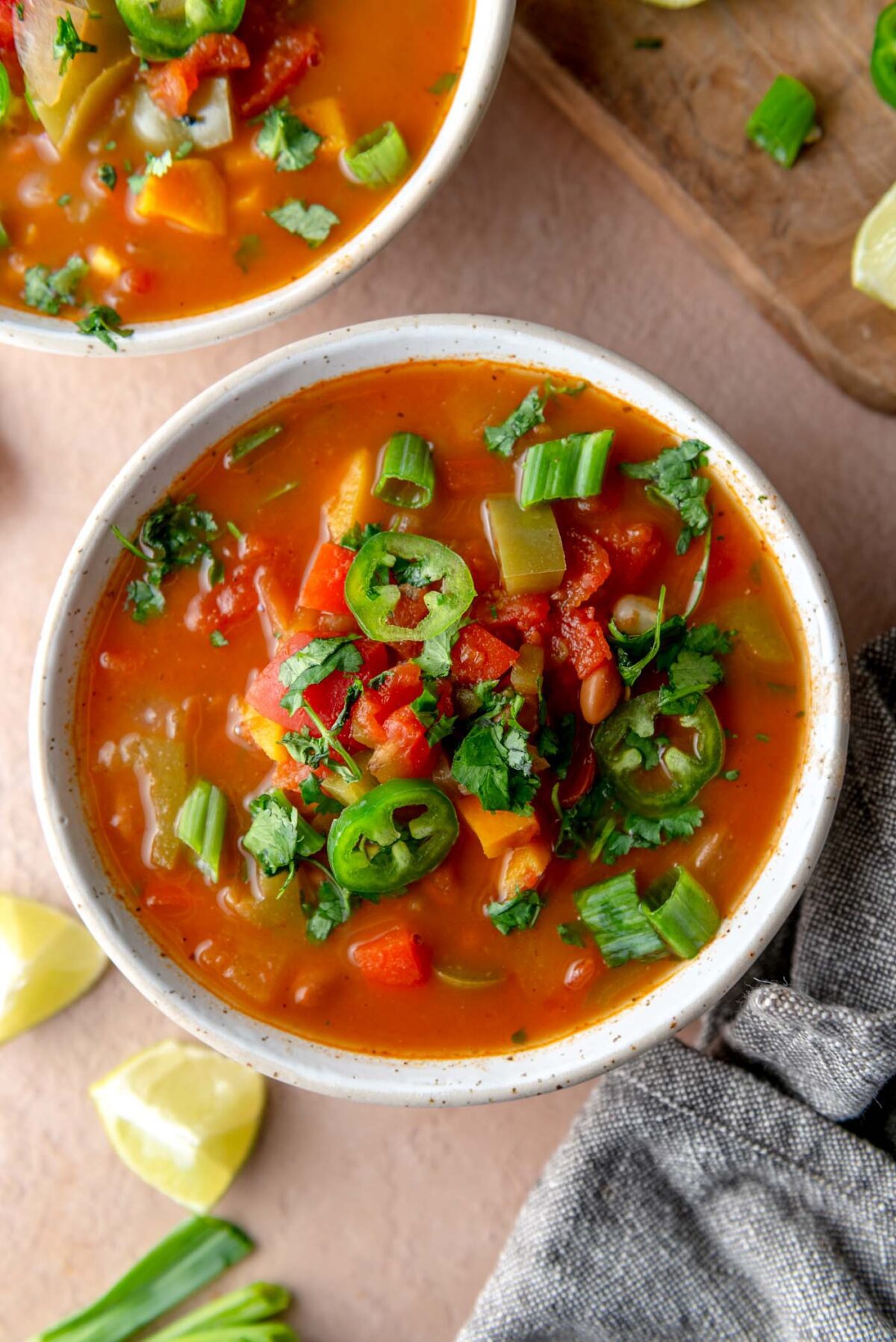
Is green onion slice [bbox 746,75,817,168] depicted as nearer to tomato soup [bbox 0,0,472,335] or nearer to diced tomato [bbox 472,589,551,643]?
tomato soup [bbox 0,0,472,335]

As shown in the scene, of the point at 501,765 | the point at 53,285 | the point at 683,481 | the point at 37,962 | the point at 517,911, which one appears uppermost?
the point at 53,285

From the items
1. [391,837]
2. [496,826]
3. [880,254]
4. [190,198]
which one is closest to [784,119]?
[880,254]

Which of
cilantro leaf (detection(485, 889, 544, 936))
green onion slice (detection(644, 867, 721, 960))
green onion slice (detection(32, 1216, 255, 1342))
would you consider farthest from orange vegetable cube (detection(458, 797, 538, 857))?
green onion slice (detection(32, 1216, 255, 1342))

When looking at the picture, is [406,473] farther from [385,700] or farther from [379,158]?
[379,158]

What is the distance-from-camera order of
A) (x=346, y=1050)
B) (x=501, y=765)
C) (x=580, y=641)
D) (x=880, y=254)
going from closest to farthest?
(x=501, y=765) → (x=580, y=641) → (x=346, y=1050) → (x=880, y=254)

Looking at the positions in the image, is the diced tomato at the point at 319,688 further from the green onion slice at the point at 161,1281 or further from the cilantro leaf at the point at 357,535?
the green onion slice at the point at 161,1281

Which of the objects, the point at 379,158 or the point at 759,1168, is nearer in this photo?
the point at 379,158

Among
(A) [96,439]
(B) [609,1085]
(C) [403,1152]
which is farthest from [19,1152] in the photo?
(A) [96,439]
